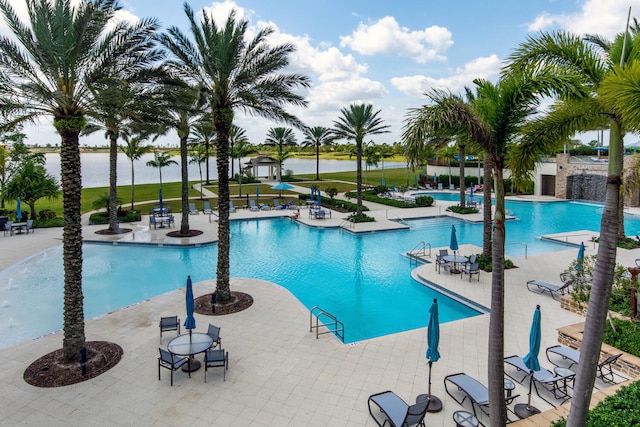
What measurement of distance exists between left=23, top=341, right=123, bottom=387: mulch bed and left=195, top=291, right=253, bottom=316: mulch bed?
9.57 feet

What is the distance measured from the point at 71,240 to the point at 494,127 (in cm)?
918

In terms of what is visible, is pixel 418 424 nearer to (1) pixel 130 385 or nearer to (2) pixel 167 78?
(1) pixel 130 385

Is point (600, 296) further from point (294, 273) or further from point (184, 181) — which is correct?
point (184, 181)

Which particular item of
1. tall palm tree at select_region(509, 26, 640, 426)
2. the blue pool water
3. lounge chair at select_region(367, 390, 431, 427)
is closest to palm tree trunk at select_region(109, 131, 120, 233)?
the blue pool water

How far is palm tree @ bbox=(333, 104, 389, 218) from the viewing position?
27.6 meters

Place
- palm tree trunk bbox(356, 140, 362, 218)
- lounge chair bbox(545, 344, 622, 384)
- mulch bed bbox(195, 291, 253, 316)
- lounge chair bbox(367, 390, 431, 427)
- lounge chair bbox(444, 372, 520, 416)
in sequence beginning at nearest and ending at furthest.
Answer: lounge chair bbox(367, 390, 431, 427), lounge chair bbox(444, 372, 520, 416), lounge chair bbox(545, 344, 622, 384), mulch bed bbox(195, 291, 253, 316), palm tree trunk bbox(356, 140, 362, 218)

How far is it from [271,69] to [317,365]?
9.70 meters

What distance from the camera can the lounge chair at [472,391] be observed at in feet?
24.8

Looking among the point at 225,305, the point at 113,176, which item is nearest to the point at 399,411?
the point at 225,305

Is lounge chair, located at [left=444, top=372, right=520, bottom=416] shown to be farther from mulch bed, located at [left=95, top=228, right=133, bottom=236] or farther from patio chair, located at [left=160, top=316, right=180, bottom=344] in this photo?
mulch bed, located at [left=95, top=228, right=133, bottom=236]

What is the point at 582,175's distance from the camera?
1476 inches

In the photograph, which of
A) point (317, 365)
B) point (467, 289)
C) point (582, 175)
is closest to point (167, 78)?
point (317, 365)

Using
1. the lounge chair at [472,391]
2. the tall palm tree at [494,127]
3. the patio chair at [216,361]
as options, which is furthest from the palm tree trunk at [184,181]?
the tall palm tree at [494,127]

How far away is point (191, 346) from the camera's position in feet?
29.9
